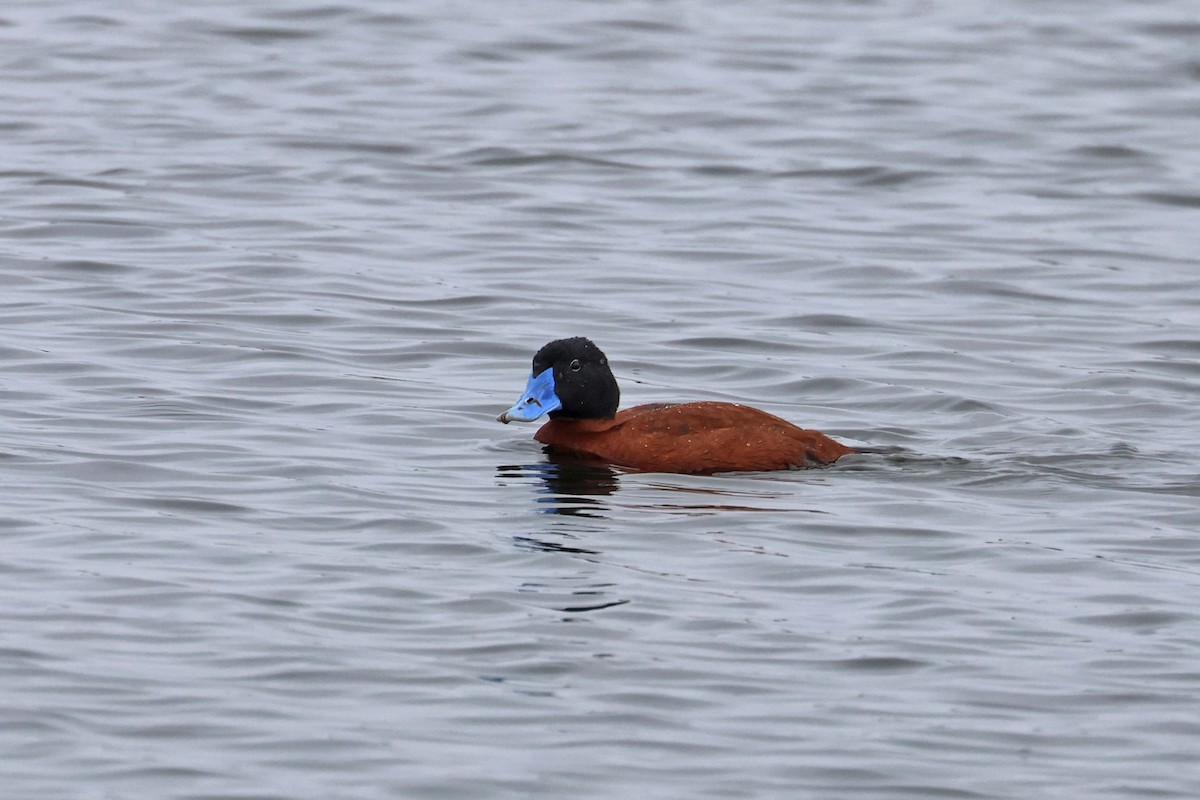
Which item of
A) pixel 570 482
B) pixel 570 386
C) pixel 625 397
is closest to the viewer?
pixel 570 482

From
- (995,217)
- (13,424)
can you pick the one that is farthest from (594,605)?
(995,217)

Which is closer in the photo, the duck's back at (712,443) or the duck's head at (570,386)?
the duck's back at (712,443)

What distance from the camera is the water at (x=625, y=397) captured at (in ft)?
23.1

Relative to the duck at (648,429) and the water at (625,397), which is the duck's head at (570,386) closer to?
the duck at (648,429)

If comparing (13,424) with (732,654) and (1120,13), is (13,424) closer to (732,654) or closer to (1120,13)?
(732,654)

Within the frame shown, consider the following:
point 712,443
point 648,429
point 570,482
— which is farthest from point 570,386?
point 712,443

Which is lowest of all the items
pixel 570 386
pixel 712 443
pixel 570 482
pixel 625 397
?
pixel 625 397

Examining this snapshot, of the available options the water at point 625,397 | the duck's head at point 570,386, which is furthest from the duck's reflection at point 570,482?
the duck's head at point 570,386

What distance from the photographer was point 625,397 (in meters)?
12.6

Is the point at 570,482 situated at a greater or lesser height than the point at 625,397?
greater

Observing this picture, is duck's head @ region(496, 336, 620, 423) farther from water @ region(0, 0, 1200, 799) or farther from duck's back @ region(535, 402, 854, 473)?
water @ region(0, 0, 1200, 799)

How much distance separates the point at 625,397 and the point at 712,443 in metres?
2.17

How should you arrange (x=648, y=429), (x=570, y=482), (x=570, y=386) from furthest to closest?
→ (x=570, y=386), (x=648, y=429), (x=570, y=482)

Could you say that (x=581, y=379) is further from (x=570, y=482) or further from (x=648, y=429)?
(x=570, y=482)
